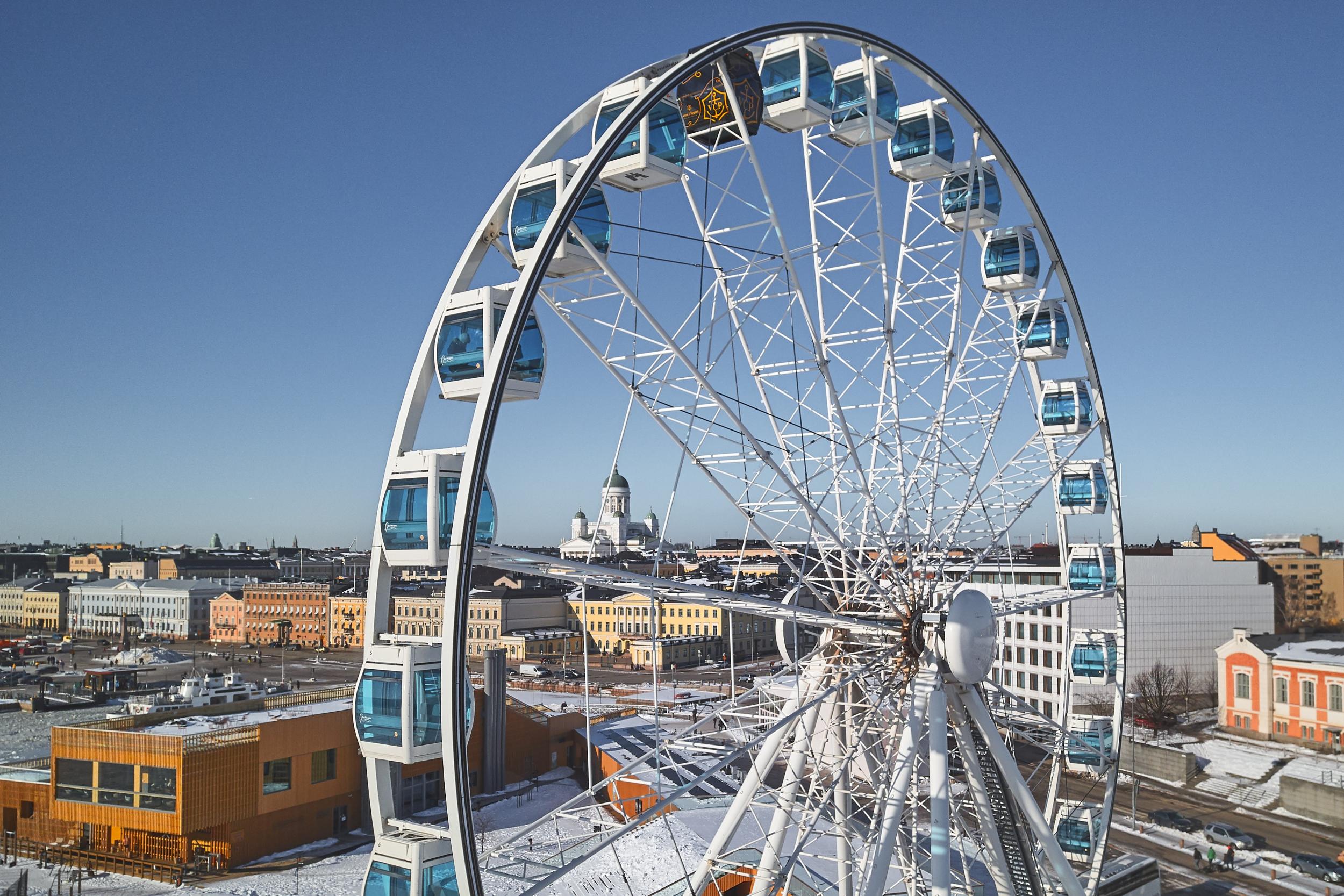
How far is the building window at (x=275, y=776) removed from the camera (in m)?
34.1

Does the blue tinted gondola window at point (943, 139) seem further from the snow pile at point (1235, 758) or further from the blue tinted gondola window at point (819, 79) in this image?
the snow pile at point (1235, 758)

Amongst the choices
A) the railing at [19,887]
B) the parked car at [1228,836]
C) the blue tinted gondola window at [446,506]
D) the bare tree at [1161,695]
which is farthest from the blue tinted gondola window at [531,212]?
the bare tree at [1161,695]

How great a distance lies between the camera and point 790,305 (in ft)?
52.0

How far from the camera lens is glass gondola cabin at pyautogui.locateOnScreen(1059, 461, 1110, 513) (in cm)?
2327

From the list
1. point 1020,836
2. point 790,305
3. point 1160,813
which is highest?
point 790,305

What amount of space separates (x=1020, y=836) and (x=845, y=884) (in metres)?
3.66

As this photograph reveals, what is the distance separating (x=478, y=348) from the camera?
10.7m

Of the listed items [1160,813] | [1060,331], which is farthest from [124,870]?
[1160,813]

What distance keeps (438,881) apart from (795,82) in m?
11.0

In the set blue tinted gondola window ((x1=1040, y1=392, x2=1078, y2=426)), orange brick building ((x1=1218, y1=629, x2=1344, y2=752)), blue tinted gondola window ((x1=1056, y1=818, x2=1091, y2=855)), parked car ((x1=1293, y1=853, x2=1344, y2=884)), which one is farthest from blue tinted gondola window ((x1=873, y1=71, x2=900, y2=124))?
orange brick building ((x1=1218, y1=629, x2=1344, y2=752))

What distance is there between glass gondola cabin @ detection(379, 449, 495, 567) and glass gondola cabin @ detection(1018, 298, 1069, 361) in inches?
594

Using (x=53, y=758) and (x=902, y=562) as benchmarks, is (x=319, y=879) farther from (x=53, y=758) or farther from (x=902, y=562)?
(x=902, y=562)

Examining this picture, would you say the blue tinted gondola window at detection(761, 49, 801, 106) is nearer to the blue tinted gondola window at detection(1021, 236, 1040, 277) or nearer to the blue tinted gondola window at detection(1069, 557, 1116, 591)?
the blue tinted gondola window at detection(1021, 236, 1040, 277)

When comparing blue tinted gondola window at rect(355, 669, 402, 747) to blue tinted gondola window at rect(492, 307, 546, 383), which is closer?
blue tinted gondola window at rect(355, 669, 402, 747)
